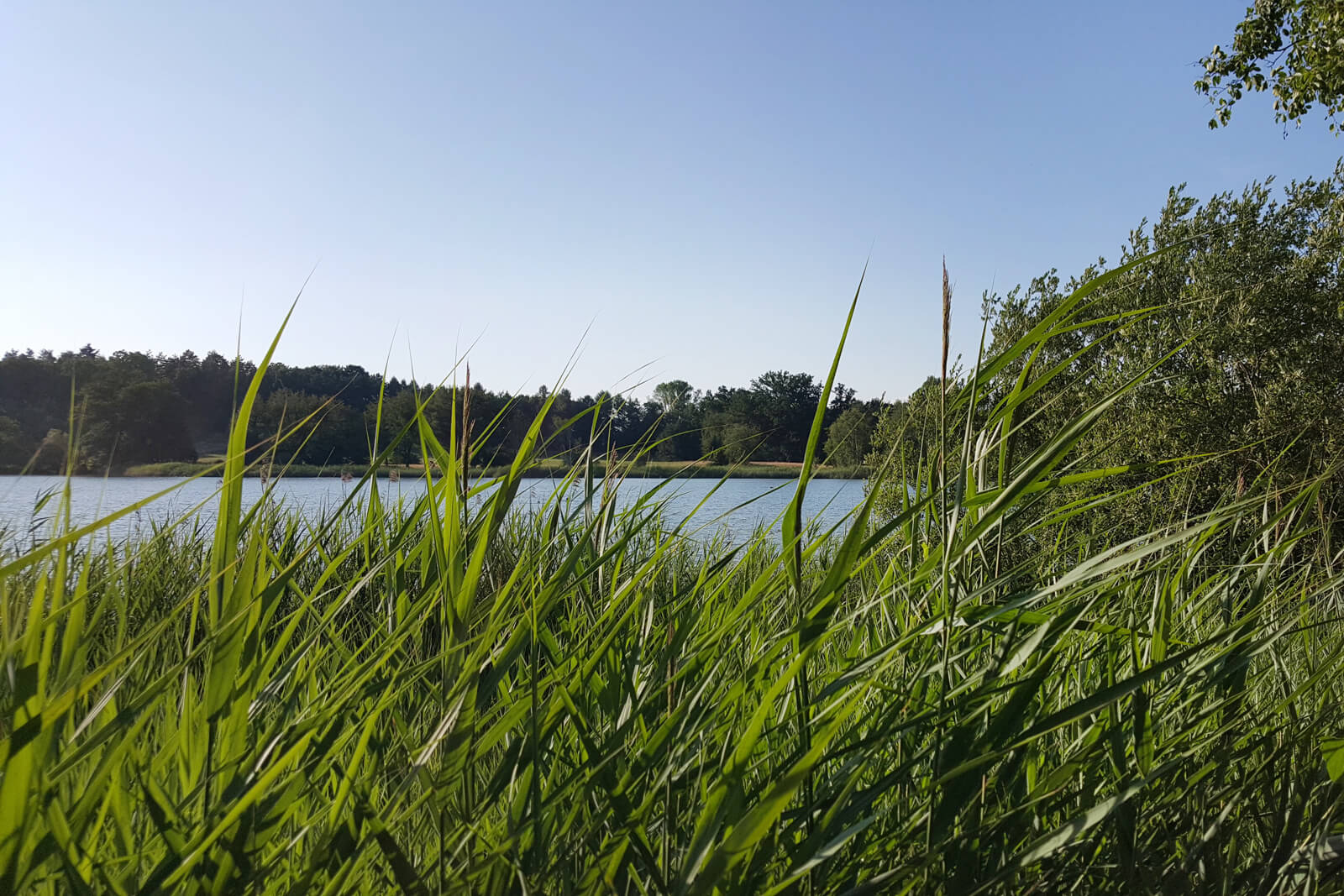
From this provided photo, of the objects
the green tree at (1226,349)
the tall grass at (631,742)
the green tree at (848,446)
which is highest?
the green tree at (1226,349)

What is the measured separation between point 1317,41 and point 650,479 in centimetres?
885

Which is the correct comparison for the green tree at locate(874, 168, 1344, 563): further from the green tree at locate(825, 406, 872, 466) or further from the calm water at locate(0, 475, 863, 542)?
the green tree at locate(825, 406, 872, 466)

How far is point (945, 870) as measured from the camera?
918 millimetres

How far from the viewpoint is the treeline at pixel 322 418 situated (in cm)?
117

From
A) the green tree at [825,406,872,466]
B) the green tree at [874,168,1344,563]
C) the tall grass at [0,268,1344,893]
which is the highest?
the green tree at [874,168,1344,563]

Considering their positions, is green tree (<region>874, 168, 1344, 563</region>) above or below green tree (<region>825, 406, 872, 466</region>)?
above

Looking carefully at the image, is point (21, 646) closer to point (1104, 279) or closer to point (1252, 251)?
point (1104, 279)

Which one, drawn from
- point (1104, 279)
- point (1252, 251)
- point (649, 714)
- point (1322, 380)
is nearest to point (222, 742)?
point (649, 714)

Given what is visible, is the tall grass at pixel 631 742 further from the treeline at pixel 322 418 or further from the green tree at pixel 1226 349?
the green tree at pixel 1226 349

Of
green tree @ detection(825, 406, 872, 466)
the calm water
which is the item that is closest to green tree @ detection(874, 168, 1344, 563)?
the calm water

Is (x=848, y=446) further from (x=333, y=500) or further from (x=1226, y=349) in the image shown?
(x=1226, y=349)

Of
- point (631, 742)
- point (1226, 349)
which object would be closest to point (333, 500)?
point (631, 742)

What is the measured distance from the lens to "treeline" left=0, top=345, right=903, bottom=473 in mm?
1171

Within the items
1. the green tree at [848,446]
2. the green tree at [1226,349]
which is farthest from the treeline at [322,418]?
the green tree at [1226,349]
